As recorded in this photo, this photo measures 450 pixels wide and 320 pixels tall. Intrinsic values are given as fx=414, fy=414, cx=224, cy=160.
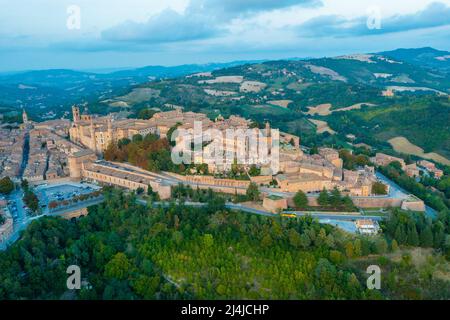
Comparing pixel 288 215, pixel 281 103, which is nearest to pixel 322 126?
pixel 281 103

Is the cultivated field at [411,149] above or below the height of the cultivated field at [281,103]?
below

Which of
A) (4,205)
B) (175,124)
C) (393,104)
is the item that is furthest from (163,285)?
(393,104)

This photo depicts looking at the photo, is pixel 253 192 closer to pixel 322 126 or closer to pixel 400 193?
pixel 400 193

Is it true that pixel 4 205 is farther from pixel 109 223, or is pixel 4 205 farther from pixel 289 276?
pixel 289 276

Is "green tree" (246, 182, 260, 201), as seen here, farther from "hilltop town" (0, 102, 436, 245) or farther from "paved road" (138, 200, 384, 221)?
"paved road" (138, 200, 384, 221)

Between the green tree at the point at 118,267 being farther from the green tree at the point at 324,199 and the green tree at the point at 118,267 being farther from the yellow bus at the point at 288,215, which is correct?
the green tree at the point at 324,199

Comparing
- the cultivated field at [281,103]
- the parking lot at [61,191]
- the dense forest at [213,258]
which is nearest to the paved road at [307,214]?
the dense forest at [213,258]

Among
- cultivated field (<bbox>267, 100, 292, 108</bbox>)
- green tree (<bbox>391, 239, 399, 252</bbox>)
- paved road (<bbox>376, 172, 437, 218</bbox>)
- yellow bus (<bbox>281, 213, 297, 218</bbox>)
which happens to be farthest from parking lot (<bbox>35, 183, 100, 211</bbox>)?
cultivated field (<bbox>267, 100, 292, 108</bbox>)
